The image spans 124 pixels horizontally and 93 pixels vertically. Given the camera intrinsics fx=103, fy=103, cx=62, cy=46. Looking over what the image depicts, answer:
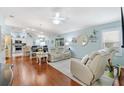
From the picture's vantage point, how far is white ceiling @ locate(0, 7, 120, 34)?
5.70ft

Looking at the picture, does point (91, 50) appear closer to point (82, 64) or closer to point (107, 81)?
point (82, 64)

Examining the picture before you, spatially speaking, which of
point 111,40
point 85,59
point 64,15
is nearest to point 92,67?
point 85,59

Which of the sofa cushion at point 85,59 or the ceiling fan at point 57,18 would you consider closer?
the ceiling fan at point 57,18

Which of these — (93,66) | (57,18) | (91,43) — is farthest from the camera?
(93,66)

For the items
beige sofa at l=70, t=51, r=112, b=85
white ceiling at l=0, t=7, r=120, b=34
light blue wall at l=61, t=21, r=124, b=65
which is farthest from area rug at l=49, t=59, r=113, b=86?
white ceiling at l=0, t=7, r=120, b=34

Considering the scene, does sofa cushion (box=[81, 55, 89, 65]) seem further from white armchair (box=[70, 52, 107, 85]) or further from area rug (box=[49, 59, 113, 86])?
area rug (box=[49, 59, 113, 86])

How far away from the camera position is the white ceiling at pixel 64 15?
174 centimetres

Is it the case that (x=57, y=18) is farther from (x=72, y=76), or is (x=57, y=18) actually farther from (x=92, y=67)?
(x=72, y=76)

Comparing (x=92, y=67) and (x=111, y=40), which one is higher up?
(x=111, y=40)

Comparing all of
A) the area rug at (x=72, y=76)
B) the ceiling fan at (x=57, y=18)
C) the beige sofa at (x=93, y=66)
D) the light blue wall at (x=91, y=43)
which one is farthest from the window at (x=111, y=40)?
the ceiling fan at (x=57, y=18)

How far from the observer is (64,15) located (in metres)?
1.80

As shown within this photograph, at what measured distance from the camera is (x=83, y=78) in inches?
85.1

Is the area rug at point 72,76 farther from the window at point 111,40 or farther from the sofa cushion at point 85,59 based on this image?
the window at point 111,40
